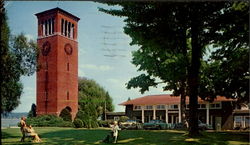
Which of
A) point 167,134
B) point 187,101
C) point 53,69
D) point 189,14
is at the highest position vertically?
point 189,14

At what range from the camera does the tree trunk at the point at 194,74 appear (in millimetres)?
11117

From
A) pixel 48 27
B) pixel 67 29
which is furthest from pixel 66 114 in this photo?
pixel 48 27

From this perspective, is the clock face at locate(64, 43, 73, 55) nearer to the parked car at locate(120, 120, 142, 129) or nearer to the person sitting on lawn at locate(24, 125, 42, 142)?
the person sitting on lawn at locate(24, 125, 42, 142)

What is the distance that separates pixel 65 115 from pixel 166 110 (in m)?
3.76

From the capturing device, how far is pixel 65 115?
11.2 metres

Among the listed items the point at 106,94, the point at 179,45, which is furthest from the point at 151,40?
the point at 106,94

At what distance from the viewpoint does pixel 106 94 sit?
11234 millimetres

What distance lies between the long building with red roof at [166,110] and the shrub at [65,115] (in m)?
1.99

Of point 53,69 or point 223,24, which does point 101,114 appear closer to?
point 53,69

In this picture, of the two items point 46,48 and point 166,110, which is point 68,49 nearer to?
point 46,48

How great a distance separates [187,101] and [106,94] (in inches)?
136

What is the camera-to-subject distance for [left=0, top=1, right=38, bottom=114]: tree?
34.8 ft

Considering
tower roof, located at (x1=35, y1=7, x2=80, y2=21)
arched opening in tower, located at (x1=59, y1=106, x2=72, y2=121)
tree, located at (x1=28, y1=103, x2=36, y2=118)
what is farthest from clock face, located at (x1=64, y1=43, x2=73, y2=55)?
tree, located at (x1=28, y1=103, x2=36, y2=118)

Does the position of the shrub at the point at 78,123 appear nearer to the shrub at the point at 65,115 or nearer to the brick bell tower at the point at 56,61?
the brick bell tower at the point at 56,61
